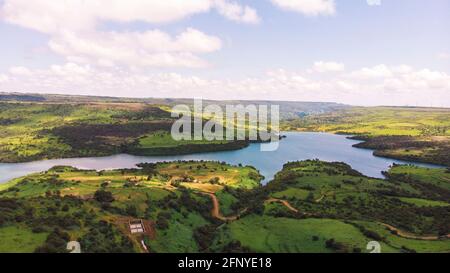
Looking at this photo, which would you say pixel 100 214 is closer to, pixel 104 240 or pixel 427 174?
pixel 104 240

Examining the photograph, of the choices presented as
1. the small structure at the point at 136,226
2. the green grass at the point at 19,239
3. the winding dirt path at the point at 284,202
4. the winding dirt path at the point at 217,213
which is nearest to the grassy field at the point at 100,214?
the green grass at the point at 19,239

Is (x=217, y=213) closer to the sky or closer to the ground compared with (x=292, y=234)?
closer to the ground

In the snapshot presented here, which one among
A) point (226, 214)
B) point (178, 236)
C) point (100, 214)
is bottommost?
point (226, 214)

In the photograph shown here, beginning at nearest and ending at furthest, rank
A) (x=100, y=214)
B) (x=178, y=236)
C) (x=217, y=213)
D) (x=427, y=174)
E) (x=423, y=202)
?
(x=100, y=214) < (x=178, y=236) < (x=217, y=213) < (x=423, y=202) < (x=427, y=174)

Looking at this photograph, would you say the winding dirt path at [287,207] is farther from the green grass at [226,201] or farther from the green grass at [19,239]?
the green grass at [19,239]

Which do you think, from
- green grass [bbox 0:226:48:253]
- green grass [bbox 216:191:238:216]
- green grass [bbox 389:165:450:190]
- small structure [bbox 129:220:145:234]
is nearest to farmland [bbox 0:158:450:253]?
green grass [bbox 0:226:48:253]

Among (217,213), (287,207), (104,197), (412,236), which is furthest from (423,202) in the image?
(104,197)

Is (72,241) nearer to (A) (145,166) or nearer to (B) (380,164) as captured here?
(A) (145,166)
